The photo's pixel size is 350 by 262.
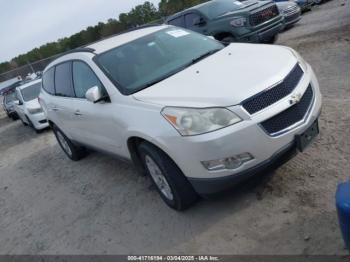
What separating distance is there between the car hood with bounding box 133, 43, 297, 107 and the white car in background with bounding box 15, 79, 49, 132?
24.2ft

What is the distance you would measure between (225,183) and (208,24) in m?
8.58

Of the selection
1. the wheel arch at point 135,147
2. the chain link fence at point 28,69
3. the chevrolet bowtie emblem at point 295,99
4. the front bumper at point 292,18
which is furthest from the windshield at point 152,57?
the chain link fence at point 28,69

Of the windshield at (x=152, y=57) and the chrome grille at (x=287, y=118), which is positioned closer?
the chrome grille at (x=287, y=118)

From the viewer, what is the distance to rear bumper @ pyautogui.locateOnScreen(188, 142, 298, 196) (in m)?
3.45

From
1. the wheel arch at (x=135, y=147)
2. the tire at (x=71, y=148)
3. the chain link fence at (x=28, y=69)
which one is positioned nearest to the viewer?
the wheel arch at (x=135, y=147)

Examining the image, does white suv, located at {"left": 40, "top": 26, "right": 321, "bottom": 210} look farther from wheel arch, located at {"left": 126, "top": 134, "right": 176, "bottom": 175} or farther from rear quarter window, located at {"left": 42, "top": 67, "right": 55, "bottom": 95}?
rear quarter window, located at {"left": 42, "top": 67, "right": 55, "bottom": 95}

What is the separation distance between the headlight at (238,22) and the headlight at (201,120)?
25.2ft

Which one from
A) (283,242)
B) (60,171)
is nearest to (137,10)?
(60,171)

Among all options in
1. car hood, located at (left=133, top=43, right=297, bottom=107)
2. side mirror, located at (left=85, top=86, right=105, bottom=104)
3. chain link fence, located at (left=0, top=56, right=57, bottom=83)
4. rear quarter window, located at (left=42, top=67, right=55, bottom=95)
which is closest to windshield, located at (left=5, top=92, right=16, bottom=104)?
chain link fence, located at (left=0, top=56, right=57, bottom=83)

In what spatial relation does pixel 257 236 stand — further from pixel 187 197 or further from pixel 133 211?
pixel 133 211

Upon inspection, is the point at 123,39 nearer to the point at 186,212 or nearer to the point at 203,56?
the point at 203,56

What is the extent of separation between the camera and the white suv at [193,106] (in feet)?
11.1

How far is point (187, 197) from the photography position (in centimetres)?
392

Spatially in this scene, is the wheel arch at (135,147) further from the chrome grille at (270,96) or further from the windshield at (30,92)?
the windshield at (30,92)
